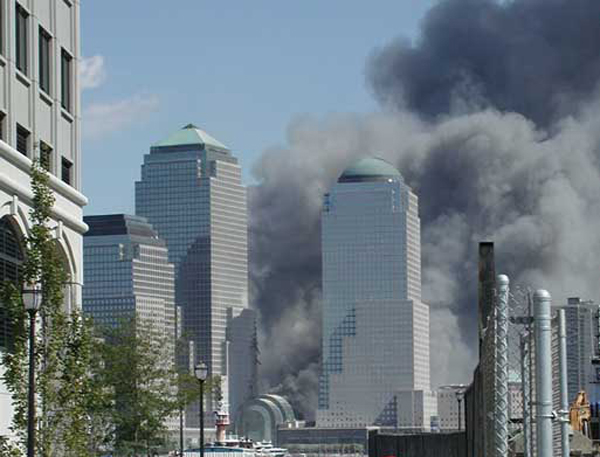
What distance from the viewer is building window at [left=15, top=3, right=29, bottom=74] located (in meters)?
40.0

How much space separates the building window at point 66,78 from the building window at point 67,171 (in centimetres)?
146

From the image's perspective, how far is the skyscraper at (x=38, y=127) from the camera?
38.2m

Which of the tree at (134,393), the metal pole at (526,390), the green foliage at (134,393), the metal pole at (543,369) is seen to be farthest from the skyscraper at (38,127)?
the green foliage at (134,393)

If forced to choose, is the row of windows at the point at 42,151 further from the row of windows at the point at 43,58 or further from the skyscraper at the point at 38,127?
the row of windows at the point at 43,58

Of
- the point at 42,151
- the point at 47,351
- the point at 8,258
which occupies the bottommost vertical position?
the point at 47,351

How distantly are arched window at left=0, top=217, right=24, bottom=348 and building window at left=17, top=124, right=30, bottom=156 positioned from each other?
7.16 feet

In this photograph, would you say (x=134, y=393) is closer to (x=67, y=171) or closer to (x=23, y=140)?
(x=67, y=171)

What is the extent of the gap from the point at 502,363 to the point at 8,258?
21898 mm

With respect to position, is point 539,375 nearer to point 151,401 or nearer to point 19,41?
point 19,41

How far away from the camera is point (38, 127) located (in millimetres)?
41562

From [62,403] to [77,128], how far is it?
13.8 meters

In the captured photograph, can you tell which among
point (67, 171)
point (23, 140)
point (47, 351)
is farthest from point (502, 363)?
point (67, 171)

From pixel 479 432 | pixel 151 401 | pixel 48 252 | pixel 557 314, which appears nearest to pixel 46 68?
pixel 48 252

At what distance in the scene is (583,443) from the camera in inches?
1679
